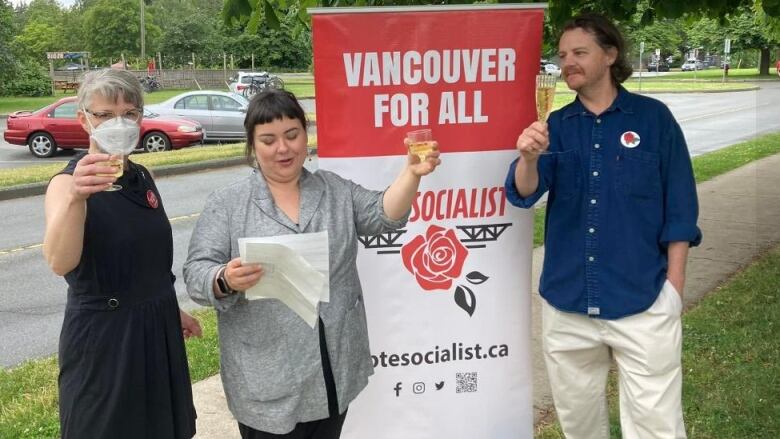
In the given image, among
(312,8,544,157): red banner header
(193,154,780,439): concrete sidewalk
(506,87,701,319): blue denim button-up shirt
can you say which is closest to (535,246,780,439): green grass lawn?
(193,154,780,439): concrete sidewalk

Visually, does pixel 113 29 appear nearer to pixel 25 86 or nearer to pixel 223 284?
pixel 25 86

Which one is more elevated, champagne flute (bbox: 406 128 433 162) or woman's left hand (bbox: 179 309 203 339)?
champagne flute (bbox: 406 128 433 162)

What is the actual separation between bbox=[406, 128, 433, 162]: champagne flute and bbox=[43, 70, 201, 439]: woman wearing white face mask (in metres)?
0.84

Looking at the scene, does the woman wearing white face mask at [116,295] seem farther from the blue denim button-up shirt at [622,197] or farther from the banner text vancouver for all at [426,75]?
the blue denim button-up shirt at [622,197]

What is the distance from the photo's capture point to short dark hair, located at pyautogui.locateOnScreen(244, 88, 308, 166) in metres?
2.26

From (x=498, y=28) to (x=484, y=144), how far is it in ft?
1.55

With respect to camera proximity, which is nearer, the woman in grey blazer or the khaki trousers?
the woman in grey blazer

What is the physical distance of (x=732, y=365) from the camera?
4.46 metres

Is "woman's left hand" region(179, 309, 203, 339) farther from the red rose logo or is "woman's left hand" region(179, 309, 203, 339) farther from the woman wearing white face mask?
the red rose logo

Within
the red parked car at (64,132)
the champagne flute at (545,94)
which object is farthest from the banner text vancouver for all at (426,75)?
the red parked car at (64,132)

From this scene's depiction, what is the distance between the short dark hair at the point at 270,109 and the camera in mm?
2260

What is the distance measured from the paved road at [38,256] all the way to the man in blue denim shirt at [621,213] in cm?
401

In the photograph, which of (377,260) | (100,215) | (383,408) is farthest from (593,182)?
(100,215)

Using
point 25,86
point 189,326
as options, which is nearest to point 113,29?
point 25,86
